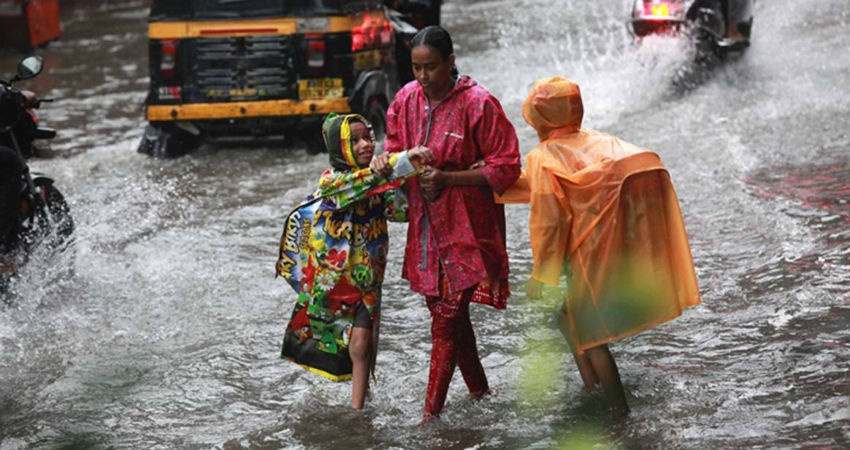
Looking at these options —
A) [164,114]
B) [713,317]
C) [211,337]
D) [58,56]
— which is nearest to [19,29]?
[58,56]

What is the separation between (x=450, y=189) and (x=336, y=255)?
1.93ft

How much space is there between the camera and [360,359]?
511 centimetres

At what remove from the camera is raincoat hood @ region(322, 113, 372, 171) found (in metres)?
4.91

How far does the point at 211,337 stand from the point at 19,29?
49.1 feet

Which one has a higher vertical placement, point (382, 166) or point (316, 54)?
point (382, 166)

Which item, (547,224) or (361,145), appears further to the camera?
(361,145)

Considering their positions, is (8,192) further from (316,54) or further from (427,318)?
(316,54)

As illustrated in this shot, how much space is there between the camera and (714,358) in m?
5.59

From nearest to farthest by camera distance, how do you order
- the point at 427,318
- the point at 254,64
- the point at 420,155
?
the point at 420,155, the point at 427,318, the point at 254,64

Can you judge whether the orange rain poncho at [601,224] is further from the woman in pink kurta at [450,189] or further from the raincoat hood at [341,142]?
the raincoat hood at [341,142]

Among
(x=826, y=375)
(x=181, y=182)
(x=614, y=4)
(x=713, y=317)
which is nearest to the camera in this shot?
(x=826, y=375)

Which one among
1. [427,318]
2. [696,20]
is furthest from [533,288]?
[696,20]

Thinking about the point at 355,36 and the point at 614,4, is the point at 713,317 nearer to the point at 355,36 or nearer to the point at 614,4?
the point at 355,36

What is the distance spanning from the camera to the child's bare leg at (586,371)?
519 centimetres
